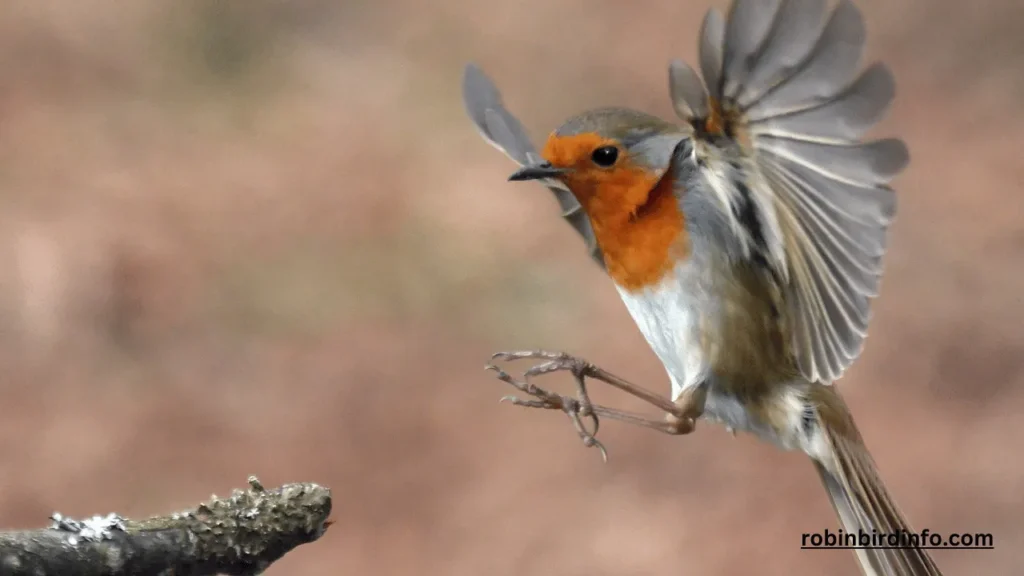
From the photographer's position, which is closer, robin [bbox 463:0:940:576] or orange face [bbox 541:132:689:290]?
robin [bbox 463:0:940:576]

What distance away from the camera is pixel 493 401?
4.06m

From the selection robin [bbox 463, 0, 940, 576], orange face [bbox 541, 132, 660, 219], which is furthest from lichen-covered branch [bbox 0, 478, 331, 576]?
orange face [bbox 541, 132, 660, 219]

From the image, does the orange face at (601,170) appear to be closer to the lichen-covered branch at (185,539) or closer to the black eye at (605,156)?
the black eye at (605,156)

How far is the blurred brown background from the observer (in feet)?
12.0

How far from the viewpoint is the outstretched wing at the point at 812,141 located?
130 cm

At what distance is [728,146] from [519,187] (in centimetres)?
336

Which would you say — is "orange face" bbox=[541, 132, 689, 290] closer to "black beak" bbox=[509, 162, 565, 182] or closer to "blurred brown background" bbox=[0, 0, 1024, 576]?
"black beak" bbox=[509, 162, 565, 182]

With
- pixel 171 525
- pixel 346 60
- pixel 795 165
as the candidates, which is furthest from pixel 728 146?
pixel 346 60

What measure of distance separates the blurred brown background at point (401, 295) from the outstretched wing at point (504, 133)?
1.88 metres

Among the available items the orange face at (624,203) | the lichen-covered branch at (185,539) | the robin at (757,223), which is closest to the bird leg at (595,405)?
the robin at (757,223)

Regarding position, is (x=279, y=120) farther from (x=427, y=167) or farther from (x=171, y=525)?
(x=171, y=525)

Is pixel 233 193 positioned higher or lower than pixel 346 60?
lower

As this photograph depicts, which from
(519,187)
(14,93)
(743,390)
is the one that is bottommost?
(743,390)

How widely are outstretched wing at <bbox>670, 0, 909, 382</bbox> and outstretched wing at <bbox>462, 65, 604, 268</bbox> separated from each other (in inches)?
17.6
